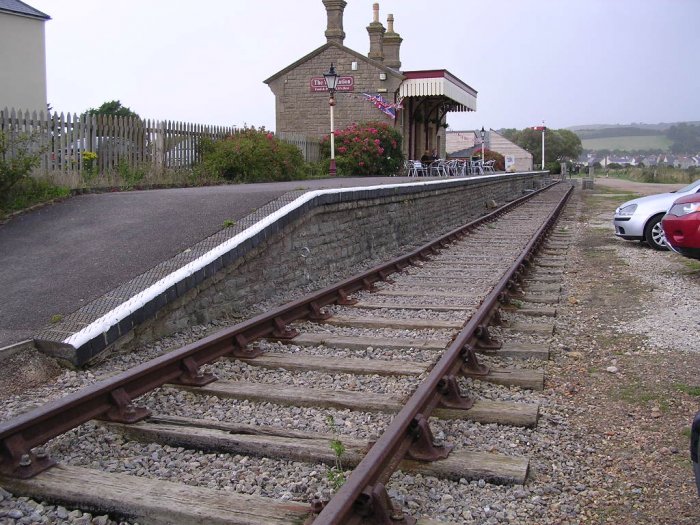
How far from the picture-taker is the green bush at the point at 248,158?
1705 cm

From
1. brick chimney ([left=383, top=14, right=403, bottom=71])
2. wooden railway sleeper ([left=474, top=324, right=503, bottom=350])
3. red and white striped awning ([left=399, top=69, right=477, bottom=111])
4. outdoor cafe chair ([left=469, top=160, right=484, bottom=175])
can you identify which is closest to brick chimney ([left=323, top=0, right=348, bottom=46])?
brick chimney ([left=383, top=14, right=403, bottom=71])

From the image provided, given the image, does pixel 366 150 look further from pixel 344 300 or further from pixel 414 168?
pixel 344 300

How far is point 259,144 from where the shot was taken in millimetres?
18359

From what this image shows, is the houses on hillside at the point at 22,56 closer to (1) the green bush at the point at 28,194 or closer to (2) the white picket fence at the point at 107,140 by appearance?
(2) the white picket fence at the point at 107,140

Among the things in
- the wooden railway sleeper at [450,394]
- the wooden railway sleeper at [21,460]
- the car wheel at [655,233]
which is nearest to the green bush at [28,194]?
the wooden railway sleeper at [21,460]

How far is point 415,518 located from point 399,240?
398 inches

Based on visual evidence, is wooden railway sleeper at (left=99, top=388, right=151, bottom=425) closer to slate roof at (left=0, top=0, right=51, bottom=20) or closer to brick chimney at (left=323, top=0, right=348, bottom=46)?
slate roof at (left=0, top=0, right=51, bottom=20)

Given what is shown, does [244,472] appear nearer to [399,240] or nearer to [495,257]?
[495,257]

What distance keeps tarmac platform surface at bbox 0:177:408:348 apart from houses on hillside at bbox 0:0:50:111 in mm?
15200

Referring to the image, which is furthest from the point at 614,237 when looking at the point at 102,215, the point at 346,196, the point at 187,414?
the point at 187,414

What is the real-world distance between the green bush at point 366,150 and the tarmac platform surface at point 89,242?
1390 centimetres

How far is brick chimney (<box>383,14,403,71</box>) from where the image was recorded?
115ft

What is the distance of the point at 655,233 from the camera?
1350cm

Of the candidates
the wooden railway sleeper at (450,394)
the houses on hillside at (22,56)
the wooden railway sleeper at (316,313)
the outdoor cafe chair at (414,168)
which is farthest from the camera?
the outdoor cafe chair at (414,168)
